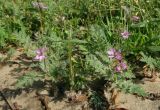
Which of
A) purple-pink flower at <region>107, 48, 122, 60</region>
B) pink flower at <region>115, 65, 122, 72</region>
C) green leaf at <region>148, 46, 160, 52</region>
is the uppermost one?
purple-pink flower at <region>107, 48, 122, 60</region>

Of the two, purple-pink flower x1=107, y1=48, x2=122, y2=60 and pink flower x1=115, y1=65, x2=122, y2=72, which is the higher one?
purple-pink flower x1=107, y1=48, x2=122, y2=60

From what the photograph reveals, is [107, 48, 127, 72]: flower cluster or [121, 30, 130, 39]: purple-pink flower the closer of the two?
[107, 48, 127, 72]: flower cluster

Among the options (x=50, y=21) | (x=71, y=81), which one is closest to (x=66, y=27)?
(x=50, y=21)

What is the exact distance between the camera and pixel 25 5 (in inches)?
168

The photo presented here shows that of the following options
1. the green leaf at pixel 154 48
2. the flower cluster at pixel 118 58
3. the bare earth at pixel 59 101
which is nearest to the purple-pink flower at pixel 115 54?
the flower cluster at pixel 118 58

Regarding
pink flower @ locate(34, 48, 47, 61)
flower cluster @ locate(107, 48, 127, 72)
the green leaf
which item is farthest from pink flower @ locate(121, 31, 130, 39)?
pink flower @ locate(34, 48, 47, 61)

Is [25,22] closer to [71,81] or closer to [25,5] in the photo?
[25,5]

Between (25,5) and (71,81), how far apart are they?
1.52 meters

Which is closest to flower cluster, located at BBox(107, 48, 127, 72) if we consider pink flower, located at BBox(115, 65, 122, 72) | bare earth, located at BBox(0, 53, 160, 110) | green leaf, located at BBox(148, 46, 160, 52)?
pink flower, located at BBox(115, 65, 122, 72)

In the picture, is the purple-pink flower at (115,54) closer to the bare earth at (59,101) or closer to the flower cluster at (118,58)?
the flower cluster at (118,58)

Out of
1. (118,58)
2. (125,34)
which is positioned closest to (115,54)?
(118,58)

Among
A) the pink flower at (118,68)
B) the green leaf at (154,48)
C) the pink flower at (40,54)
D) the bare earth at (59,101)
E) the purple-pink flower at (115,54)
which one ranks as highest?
the pink flower at (40,54)

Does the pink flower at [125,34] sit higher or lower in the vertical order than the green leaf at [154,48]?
higher

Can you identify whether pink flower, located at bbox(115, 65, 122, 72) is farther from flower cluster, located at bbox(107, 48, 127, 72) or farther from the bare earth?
the bare earth
